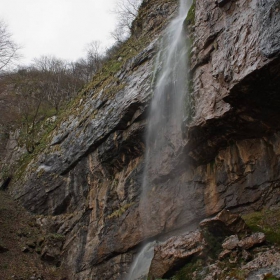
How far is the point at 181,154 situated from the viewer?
11.3 m

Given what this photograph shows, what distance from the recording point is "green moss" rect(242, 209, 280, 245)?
731 centimetres

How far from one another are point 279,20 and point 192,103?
4190 millimetres

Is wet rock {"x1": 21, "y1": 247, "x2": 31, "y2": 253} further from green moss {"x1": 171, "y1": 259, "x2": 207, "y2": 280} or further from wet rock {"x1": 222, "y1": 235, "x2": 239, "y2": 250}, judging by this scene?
wet rock {"x1": 222, "y1": 235, "x2": 239, "y2": 250}

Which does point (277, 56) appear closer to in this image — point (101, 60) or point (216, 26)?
point (216, 26)

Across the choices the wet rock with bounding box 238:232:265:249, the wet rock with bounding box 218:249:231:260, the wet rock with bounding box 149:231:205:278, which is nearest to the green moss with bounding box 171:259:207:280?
the wet rock with bounding box 149:231:205:278

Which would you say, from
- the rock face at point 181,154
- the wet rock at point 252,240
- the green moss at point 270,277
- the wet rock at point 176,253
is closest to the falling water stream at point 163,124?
the rock face at point 181,154

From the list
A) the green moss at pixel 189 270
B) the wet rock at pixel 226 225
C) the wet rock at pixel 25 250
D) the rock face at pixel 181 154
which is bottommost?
the green moss at pixel 189 270

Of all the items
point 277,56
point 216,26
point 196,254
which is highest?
point 216,26

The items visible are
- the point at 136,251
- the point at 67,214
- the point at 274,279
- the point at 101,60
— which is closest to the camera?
the point at 274,279

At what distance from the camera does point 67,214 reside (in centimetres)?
1584

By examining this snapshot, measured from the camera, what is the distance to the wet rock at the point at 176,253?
24.8ft

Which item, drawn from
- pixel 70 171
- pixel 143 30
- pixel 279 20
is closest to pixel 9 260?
pixel 70 171

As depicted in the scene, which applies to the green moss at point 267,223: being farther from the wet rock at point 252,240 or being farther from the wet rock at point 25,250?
the wet rock at point 25,250

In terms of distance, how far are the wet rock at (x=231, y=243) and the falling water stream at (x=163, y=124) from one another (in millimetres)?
4256
